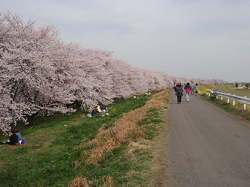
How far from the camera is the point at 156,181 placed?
4.32 metres

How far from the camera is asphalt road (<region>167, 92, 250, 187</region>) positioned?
4.30 meters

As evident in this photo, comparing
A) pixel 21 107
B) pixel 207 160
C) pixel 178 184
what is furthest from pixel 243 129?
pixel 21 107

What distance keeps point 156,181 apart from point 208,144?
3502 mm

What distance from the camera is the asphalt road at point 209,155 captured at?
4.30 metres

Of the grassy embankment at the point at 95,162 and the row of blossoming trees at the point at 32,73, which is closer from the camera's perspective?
the grassy embankment at the point at 95,162

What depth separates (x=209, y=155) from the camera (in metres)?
5.80

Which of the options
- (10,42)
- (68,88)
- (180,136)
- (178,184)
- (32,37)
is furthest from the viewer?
(68,88)

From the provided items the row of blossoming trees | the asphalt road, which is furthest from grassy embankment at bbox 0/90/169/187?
the row of blossoming trees

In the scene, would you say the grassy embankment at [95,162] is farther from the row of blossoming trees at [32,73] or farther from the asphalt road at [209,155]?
the row of blossoming trees at [32,73]

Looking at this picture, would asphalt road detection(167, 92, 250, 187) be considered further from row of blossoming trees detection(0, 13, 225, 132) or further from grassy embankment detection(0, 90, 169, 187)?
row of blossoming trees detection(0, 13, 225, 132)

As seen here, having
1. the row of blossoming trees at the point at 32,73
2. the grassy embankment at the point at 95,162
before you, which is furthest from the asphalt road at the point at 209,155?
the row of blossoming trees at the point at 32,73

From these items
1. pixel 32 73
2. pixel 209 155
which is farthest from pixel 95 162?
pixel 32 73

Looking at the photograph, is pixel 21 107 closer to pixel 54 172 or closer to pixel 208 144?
pixel 54 172

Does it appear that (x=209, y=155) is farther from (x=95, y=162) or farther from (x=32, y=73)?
(x=32, y=73)
